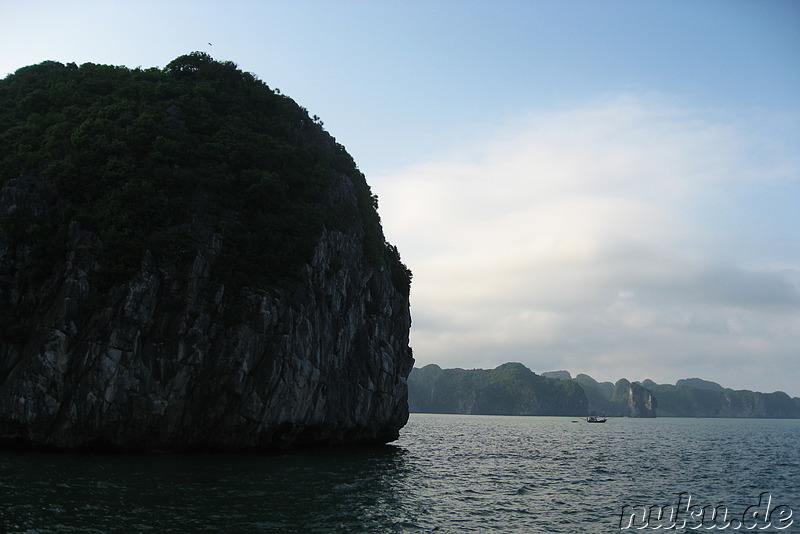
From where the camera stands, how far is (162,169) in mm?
49062

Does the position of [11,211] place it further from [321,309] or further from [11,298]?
[321,309]

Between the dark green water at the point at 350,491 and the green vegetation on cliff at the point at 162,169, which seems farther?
the green vegetation on cliff at the point at 162,169

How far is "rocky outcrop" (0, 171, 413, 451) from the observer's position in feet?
127

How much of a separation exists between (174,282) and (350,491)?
22.7 meters

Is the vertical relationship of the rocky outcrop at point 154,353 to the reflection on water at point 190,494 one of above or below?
above

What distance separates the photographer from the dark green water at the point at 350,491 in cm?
2331

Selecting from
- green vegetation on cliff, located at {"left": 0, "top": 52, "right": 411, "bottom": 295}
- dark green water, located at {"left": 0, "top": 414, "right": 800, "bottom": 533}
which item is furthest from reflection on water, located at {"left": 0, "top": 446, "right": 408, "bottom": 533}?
green vegetation on cliff, located at {"left": 0, "top": 52, "right": 411, "bottom": 295}

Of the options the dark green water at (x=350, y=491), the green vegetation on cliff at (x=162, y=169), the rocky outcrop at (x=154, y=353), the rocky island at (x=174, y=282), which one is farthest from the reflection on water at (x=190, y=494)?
the green vegetation on cliff at (x=162, y=169)

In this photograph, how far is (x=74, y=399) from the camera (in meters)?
38.6

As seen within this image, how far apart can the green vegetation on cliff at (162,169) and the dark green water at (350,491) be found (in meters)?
15.9

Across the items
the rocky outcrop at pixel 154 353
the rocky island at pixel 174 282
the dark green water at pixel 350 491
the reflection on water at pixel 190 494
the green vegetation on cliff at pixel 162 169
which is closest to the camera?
the reflection on water at pixel 190 494

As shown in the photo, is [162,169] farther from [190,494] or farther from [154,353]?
[190,494]

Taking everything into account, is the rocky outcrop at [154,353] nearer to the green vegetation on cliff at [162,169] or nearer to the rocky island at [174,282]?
the rocky island at [174,282]

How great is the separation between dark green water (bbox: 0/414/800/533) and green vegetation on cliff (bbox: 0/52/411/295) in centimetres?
1585
